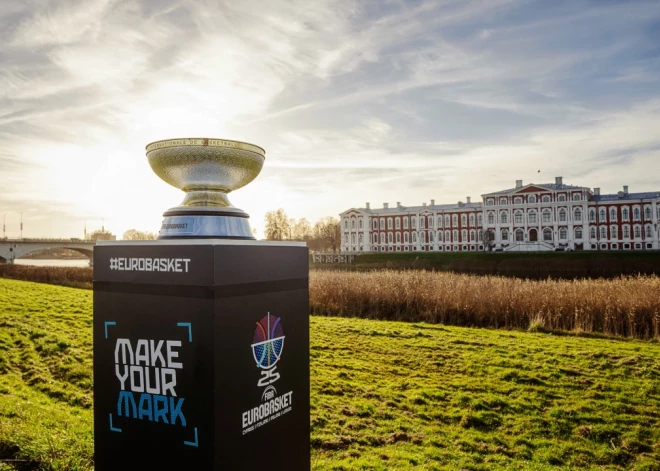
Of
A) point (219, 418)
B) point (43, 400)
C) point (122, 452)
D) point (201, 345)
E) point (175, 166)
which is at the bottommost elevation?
point (43, 400)

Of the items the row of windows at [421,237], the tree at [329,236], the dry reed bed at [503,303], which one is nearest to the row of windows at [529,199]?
the row of windows at [421,237]

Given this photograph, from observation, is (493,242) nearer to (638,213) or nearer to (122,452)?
(638,213)

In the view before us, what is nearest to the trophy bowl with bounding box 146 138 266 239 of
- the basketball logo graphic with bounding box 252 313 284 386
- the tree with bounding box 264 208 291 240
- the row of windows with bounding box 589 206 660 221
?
the basketball logo graphic with bounding box 252 313 284 386

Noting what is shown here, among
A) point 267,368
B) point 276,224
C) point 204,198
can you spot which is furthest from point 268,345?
point 276,224

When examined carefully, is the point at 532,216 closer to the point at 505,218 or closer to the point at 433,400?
the point at 505,218

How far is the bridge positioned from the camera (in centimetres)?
4428

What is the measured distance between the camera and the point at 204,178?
2225 millimetres

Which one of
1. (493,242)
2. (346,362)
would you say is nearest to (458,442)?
(346,362)

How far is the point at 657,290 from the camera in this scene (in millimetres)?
12852

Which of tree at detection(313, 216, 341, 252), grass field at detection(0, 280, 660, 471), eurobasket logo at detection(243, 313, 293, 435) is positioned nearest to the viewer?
eurobasket logo at detection(243, 313, 293, 435)

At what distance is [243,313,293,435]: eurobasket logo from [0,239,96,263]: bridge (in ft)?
167

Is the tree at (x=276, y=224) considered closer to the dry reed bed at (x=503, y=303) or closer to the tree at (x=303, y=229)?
the tree at (x=303, y=229)

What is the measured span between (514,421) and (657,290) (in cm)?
952

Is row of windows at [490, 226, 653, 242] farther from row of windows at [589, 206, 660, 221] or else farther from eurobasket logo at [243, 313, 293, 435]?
eurobasket logo at [243, 313, 293, 435]
